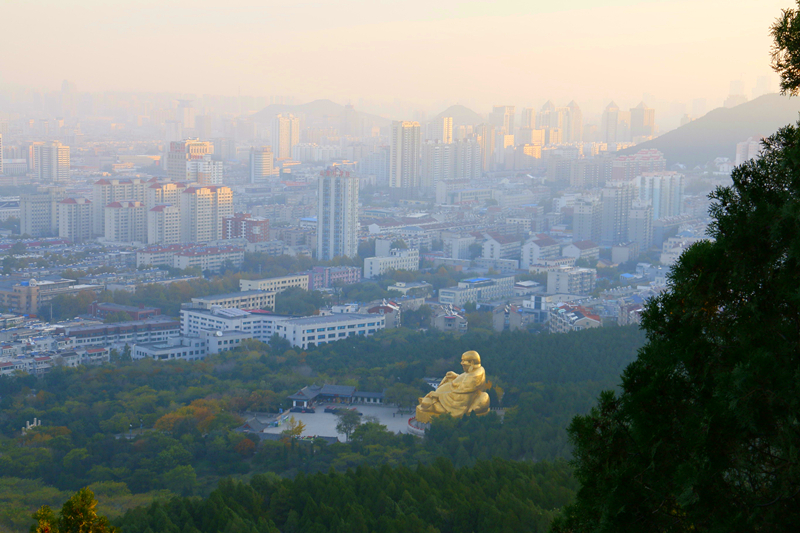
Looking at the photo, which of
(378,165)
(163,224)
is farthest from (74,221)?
(378,165)

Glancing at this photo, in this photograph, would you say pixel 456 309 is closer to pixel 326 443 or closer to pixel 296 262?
pixel 296 262

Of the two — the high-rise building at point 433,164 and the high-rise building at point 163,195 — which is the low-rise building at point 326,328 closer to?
the high-rise building at point 163,195

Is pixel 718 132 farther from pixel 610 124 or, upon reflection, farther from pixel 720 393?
pixel 720 393

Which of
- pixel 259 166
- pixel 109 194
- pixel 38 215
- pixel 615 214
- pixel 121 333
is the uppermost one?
pixel 259 166

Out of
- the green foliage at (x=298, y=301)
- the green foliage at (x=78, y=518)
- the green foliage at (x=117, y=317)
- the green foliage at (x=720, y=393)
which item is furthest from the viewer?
the green foliage at (x=298, y=301)

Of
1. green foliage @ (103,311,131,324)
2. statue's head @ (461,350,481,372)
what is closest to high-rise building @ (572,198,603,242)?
green foliage @ (103,311,131,324)

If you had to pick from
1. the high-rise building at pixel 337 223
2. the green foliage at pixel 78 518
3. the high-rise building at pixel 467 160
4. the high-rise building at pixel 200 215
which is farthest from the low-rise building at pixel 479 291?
the high-rise building at pixel 467 160

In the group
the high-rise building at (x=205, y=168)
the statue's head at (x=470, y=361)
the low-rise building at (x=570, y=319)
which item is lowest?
the low-rise building at (x=570, y=319)
